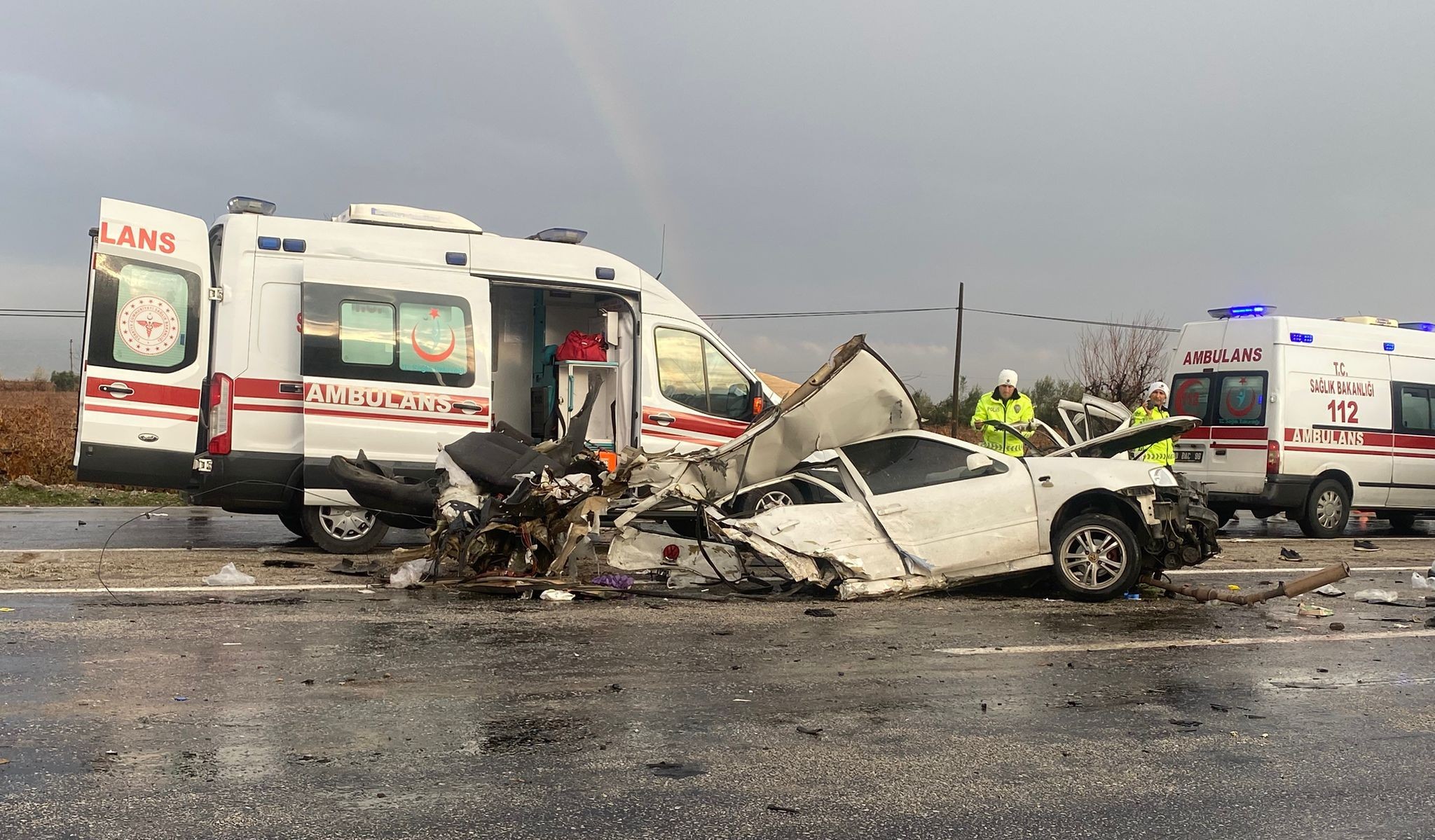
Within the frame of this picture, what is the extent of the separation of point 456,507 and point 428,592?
2.13 ft

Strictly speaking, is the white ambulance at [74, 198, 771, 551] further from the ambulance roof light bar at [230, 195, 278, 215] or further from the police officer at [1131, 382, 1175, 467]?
the police officer at [1131, 382, 1175, 467]

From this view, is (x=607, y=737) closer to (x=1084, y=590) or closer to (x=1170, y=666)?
(x=1170, y=666)

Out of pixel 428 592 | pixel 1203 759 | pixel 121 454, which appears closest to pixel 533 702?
pixel 1203 759

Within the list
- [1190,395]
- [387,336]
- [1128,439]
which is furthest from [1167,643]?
[1190,395]

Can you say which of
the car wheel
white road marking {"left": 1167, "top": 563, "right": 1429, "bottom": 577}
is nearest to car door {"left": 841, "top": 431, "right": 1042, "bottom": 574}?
the car wheel

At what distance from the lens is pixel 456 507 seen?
8562 millimetres

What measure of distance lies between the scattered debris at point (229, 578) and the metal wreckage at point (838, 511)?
130 centimetres

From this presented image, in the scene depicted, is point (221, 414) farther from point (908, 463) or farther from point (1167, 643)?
point (1167, 643)

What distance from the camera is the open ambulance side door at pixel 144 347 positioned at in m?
9.59

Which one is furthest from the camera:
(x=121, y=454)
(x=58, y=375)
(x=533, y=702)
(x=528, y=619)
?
(x=58, y=375)

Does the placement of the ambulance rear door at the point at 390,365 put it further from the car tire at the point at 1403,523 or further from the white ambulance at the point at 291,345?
the car tire at the point at 1403,523

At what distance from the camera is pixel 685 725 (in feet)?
16.0

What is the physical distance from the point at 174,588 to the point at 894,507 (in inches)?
198

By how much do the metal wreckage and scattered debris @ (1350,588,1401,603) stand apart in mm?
1340
